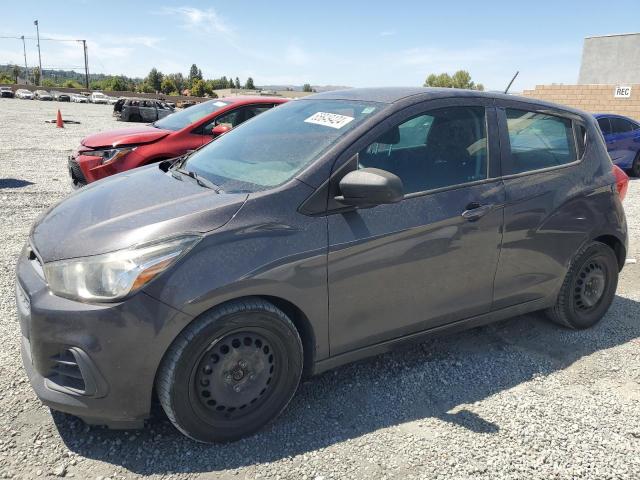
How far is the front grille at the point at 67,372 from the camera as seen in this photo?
2268 mm

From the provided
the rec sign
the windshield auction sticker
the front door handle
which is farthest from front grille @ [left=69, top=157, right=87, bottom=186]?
the rec sign

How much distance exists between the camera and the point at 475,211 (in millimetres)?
3070

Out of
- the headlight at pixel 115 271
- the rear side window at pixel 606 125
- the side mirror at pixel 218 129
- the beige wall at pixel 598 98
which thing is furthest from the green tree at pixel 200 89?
the headlight at pixel 115 271

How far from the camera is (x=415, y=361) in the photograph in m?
3.39

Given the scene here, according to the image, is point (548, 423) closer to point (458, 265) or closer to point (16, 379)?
point (458, 265)

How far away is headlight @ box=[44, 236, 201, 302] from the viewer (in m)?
2.21

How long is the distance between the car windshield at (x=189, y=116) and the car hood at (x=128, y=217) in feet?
14.4

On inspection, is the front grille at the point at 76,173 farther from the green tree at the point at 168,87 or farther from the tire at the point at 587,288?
the green tree at the point at 168,87

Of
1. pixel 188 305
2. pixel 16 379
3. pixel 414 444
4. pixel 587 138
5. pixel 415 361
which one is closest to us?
pixel 188 305

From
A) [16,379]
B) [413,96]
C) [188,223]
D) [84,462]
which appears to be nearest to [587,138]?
[413,96]

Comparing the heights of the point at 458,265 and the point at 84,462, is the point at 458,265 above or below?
above

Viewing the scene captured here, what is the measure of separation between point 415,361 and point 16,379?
7.96 ft

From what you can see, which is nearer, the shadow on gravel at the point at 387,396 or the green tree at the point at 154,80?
the shadow on gravel at the point at 387,396

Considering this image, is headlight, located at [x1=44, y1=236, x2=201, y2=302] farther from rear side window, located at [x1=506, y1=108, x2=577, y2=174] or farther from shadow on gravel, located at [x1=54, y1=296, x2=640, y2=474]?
rear side window, located at [x1=506, y1=108, x2=577, y2=174]
